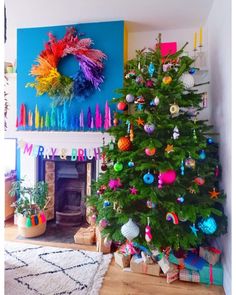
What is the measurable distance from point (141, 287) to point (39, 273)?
0.91 metres

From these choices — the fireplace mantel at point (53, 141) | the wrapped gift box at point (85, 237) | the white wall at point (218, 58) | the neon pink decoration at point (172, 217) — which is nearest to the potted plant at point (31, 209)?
the fireplace mantel at point (53, 141)

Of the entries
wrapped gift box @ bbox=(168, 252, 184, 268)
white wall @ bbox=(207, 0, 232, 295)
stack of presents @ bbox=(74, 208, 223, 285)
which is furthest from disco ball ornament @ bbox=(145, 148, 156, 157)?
wrapped gift box @ bbox=(168, 252, 184, 268)

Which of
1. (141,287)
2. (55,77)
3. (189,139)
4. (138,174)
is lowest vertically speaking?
(141,287)

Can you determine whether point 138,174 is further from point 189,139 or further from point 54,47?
point 54,47

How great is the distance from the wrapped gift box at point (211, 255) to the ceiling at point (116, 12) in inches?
90.5

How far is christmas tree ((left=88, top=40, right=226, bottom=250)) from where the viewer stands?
1.88 meters

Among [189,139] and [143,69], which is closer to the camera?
[189,139]

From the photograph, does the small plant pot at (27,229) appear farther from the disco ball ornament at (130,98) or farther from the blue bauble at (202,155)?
the blue bauble at (202,155)

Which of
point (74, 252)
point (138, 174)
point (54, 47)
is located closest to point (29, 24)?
point (54, 47)

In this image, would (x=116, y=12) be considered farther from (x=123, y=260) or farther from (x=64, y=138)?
(x=123, y=260)

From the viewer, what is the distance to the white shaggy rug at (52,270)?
1.94 metres

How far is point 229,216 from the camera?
1.88 meters

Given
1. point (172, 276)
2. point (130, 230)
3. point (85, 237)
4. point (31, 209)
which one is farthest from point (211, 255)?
point (31, 209)

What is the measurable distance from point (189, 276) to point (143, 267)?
40 centimetres
